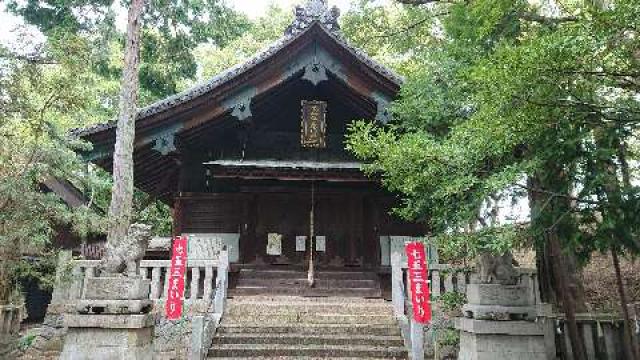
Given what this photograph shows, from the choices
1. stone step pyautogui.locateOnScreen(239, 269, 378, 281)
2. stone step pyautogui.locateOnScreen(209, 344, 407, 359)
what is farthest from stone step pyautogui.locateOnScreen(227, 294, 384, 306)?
stone step pyautogui.locateOnScreen(209, 344, 407, 359)

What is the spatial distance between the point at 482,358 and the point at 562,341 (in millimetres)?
2747

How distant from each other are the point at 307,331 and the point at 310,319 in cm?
46

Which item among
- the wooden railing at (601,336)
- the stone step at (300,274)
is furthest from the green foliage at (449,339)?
the stone step at (300,274)

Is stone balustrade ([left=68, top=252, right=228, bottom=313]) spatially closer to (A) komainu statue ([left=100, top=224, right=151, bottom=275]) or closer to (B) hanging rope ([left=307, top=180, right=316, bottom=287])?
(B) hanging rope ([left=307, top=180, right=316, bottom=287])

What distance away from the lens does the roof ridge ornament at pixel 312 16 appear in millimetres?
12891

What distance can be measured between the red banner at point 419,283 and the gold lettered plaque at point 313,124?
5.28 m

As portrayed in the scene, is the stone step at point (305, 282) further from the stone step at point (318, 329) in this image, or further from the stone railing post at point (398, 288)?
the stone step at point (318, 329)

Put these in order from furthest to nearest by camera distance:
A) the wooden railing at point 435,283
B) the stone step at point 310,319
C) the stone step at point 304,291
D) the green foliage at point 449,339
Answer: the stone step at point 304,291 → the stone step at point 310,319 → the wooden railing at point 435,283 → the green foliage at point 449,339

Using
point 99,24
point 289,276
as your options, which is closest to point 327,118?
point 289,276

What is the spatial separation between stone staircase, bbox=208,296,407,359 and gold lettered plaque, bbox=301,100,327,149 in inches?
167

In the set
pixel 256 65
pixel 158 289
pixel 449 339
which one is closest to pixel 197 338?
pixel 158 289

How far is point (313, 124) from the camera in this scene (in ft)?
40.5

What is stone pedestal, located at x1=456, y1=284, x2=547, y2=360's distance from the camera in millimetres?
5934

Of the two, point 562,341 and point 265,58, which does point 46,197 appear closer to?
point 265,58
